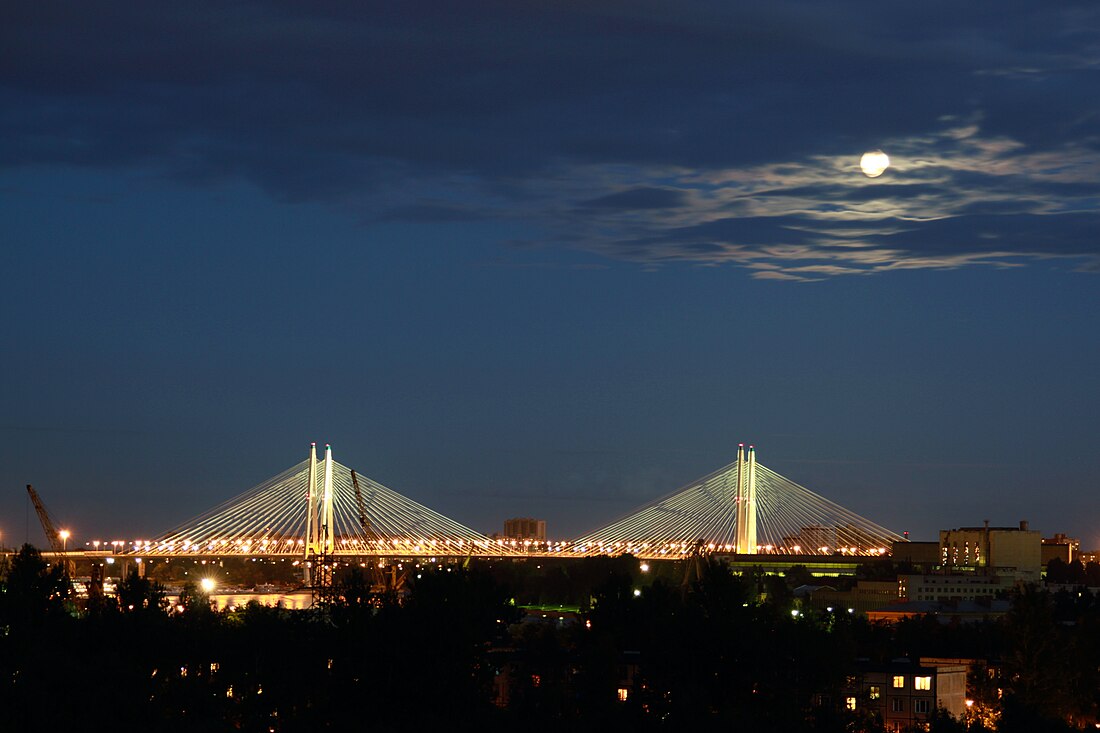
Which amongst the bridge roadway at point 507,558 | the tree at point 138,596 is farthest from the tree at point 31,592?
the bridge roadway at point 507,558

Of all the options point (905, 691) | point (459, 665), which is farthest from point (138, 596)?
point (905, 691)

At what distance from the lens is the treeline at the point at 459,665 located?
78.6 feet

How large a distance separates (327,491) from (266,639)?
140ft

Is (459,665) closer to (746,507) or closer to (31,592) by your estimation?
(31,592)

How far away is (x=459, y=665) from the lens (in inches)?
1114

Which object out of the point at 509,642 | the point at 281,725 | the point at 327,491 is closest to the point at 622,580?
the point at 509,642

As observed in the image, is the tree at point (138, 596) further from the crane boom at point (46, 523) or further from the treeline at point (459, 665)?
the crane boom at point (46, 523)

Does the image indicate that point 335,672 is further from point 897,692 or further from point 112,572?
point 112,572

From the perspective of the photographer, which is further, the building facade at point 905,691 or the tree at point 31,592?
the building facade at point 905,691

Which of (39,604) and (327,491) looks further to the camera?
(327,491)

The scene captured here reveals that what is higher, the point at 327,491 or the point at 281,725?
the point at 327,491

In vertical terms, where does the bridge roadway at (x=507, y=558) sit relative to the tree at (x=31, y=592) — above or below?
above

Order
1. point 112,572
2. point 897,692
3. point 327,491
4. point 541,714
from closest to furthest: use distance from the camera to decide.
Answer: point 541,714 → point 897,692 → point 327,491 → point 112,572

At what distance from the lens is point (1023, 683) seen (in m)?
33.7
